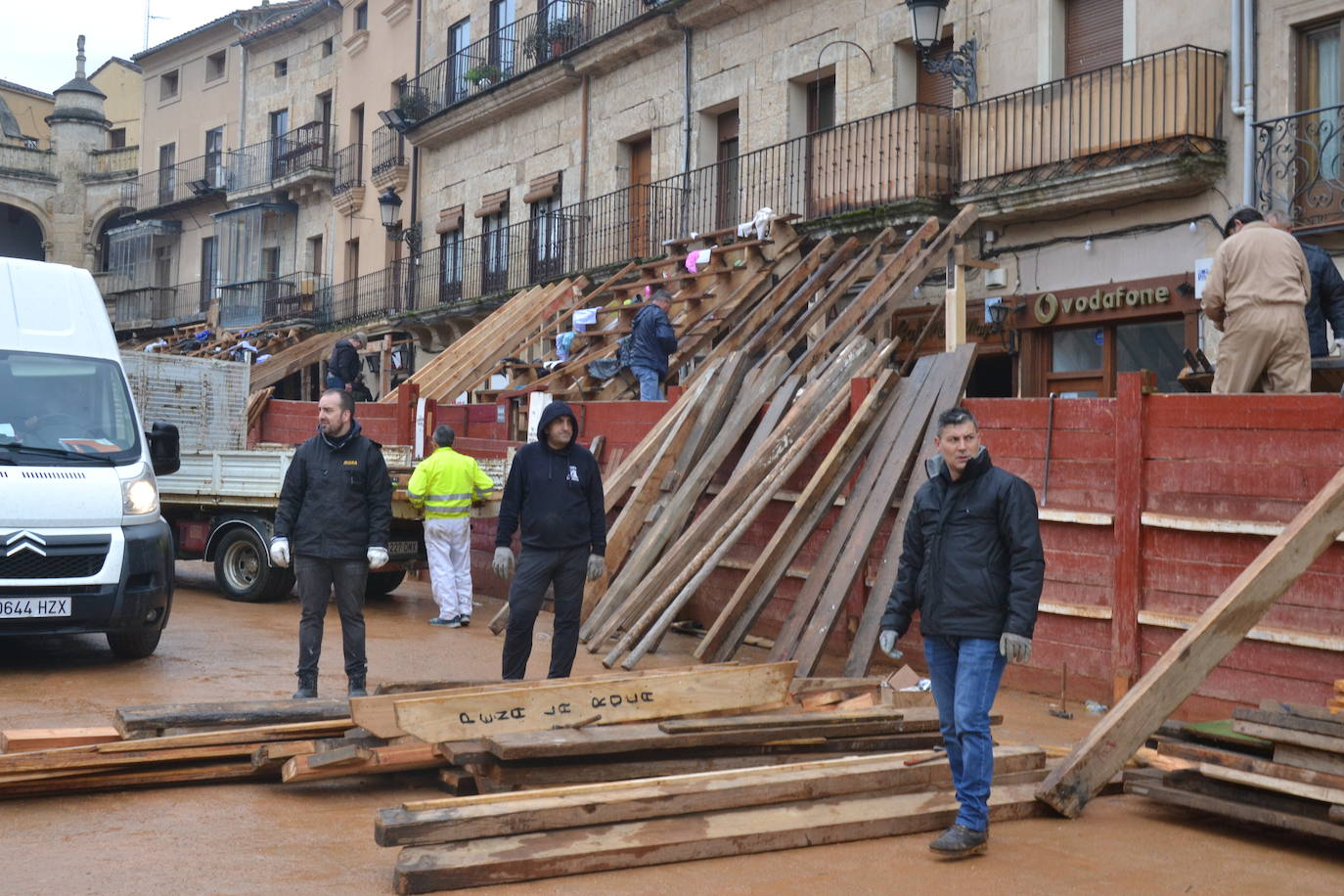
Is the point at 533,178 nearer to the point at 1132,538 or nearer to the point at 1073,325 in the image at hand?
the point at 1073,325

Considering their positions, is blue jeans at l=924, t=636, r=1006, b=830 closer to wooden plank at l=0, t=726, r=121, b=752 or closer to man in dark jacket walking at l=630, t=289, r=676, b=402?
wooden plank at l=0, t=726, r=121, b=752

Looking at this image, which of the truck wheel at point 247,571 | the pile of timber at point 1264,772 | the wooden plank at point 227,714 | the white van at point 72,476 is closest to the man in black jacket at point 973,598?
the pile of timber at point 1264,772

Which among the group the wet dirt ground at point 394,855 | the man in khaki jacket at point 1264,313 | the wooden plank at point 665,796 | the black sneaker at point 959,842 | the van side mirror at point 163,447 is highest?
the man in khaki jacket at point 1264,313

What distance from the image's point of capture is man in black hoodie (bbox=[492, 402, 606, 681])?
813 centimetres

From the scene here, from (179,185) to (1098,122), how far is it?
115 feet

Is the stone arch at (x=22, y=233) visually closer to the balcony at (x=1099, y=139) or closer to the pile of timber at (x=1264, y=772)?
the balcony at (x=1099, y=139)

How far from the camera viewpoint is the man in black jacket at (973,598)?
5.44 meters

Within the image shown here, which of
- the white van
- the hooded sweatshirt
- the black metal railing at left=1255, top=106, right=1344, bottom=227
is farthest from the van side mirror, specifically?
the black metal railing at left=1255, top=106, right=1344, bottom=227

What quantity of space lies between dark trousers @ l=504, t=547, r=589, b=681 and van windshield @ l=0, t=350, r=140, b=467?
334 centimetres

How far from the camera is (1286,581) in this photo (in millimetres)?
6215

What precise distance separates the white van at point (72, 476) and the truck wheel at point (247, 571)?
3.26m

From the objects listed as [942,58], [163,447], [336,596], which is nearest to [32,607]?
[163,447]

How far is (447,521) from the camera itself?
1277cm

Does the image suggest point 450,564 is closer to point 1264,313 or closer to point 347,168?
point 1264,313
